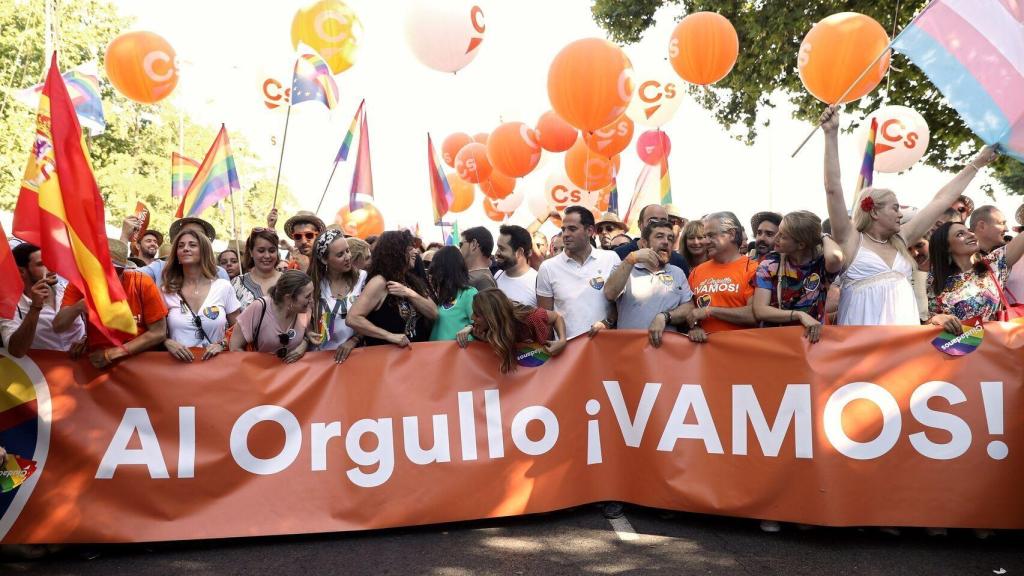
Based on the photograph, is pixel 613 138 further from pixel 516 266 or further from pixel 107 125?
pixel 107 125

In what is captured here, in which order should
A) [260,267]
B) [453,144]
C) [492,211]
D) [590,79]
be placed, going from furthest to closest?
[492,211]
[453,144]
[590,79]
[260,267]

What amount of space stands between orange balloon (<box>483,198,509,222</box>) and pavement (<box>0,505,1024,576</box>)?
12780 millimetres

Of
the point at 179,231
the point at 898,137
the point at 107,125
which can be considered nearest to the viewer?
the point at 179,231

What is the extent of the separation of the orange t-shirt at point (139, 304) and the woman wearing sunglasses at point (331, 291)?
93 cm

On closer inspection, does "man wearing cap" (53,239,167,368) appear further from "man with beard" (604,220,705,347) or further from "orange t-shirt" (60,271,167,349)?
"man with beard" (604,220,705,347)

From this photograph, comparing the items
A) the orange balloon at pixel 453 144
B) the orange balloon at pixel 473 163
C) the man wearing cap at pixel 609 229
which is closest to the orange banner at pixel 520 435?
the man wearing cap at pixel 609 229

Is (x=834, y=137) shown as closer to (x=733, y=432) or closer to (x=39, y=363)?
(x=733, y=432)

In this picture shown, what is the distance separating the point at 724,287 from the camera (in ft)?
17.1

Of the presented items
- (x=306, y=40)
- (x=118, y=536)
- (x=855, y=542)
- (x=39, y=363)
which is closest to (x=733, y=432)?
(x=855, y=542)

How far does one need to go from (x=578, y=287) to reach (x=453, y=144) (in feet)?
34.8

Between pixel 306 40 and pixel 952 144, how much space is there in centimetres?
1104

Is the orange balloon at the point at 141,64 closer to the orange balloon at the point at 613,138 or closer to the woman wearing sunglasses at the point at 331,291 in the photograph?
the orange balloon at the point at 613,138

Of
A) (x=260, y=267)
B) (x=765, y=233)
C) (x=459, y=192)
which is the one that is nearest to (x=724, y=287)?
(x=765, y=233)

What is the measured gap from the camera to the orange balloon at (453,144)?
1567cm
